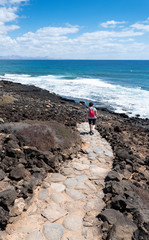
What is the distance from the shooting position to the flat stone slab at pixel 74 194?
4809 millimetres


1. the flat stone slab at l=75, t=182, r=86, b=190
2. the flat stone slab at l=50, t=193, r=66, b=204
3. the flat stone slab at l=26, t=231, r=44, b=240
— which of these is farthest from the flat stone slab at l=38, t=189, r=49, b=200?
the flat stone slab at l=26, t=231, r=44, b=240

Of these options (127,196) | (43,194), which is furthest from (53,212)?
(127,196)

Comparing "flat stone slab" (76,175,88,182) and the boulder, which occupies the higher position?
the boulder

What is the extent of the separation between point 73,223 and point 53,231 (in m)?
0.44

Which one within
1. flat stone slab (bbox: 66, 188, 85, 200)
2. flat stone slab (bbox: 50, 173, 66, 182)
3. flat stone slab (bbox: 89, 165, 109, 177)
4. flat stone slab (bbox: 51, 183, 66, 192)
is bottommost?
flat stone slab (bbox: 89, 165, 109, 177)

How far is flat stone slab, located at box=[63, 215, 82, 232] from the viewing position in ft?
12.7

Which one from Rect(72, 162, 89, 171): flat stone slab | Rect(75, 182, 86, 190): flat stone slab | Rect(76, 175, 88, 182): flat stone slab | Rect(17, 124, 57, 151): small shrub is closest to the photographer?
Rect(75, 182, 86, 190): flat stone slab

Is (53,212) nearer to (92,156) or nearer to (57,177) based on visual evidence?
(57,177)

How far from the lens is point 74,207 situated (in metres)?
4.46

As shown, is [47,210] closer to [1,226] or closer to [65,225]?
[65,225]

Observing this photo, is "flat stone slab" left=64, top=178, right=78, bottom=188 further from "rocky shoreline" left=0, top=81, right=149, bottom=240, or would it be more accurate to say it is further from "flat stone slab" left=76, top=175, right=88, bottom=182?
"rocky shoreline" left=0, top=81, right=149, bottom=240

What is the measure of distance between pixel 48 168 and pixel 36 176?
0.62m

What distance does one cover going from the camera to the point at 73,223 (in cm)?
399

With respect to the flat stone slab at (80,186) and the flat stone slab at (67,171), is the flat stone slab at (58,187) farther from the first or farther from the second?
the flat stone slab at (67,171)
